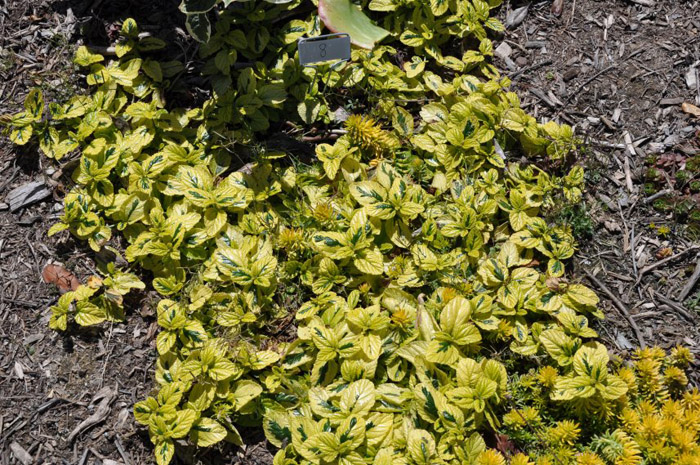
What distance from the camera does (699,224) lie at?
3.01 meters

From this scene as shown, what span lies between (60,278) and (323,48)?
5.41 ft

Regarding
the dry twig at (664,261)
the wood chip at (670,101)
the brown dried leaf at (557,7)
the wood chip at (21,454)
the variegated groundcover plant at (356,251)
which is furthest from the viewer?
the brown dried leaf at (557,7)

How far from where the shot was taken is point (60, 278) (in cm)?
293

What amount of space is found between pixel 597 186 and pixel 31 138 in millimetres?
2891

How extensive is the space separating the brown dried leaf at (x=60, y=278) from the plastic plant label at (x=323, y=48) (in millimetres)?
1499

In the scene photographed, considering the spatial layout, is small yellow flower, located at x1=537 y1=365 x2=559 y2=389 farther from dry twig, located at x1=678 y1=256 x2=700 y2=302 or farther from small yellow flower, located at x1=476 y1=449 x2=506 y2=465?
dry twig, located at x1=678 y1=256 x2=700 y2=302

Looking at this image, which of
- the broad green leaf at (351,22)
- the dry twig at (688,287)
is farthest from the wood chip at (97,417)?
the dry twig at (688,287)

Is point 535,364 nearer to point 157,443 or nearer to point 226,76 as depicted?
point 157,443

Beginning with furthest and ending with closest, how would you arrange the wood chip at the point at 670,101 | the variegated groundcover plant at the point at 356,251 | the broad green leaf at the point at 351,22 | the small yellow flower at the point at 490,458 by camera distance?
the wood chip at the point at 670,101 → the broad green leaf at the point at 351,22 → the variegated groundcover plant at the point at 356,251 → the small yellow flower at the point at 490,458

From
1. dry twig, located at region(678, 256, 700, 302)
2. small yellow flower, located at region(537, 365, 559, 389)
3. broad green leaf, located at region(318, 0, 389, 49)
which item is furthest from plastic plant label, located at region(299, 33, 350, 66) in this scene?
dry twig, located at region(678, 256, 700, 302)

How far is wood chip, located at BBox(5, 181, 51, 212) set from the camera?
10.0 feet

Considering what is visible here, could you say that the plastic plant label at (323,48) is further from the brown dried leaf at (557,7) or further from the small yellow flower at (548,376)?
the small yellow flower at (548,376)

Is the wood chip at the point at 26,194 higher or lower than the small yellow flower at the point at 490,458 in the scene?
higher

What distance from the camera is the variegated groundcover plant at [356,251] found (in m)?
2.51
